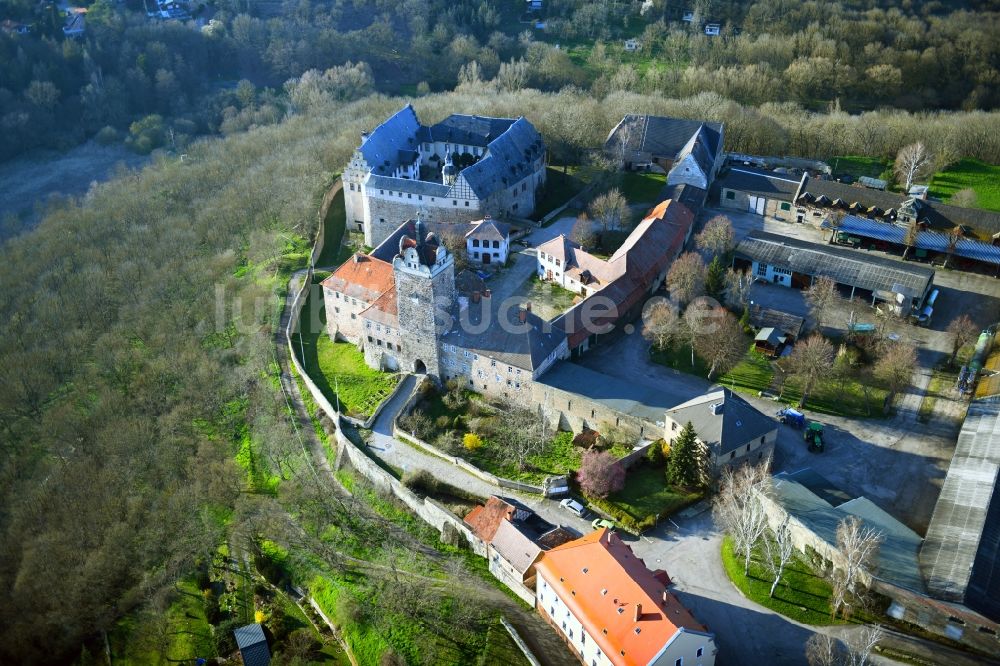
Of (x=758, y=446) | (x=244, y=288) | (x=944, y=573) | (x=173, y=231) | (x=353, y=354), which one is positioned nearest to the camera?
(x=944, y=573)

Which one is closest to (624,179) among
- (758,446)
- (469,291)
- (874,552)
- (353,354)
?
(469,291)

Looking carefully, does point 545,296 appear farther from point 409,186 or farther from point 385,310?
point 409,186

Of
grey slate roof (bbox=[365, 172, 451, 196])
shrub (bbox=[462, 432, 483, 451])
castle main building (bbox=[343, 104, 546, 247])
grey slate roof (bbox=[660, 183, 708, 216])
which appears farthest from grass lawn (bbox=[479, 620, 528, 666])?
grey slate roof (bbox=[660, 183, 708, 216])

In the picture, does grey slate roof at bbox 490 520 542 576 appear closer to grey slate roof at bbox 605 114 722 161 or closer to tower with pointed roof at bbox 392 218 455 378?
tower with pointed roof at bbox 392 218 455 378

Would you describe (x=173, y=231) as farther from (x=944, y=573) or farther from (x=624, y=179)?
(x=944, y=573)

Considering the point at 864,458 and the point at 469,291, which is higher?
the point at 469,291

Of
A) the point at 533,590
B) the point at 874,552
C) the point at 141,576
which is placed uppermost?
the point at 874,552

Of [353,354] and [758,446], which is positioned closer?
[758,446]

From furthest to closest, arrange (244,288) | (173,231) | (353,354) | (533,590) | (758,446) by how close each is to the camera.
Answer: (173,231)
(244,288)
(353,354)
(758,446)
(533,590)
